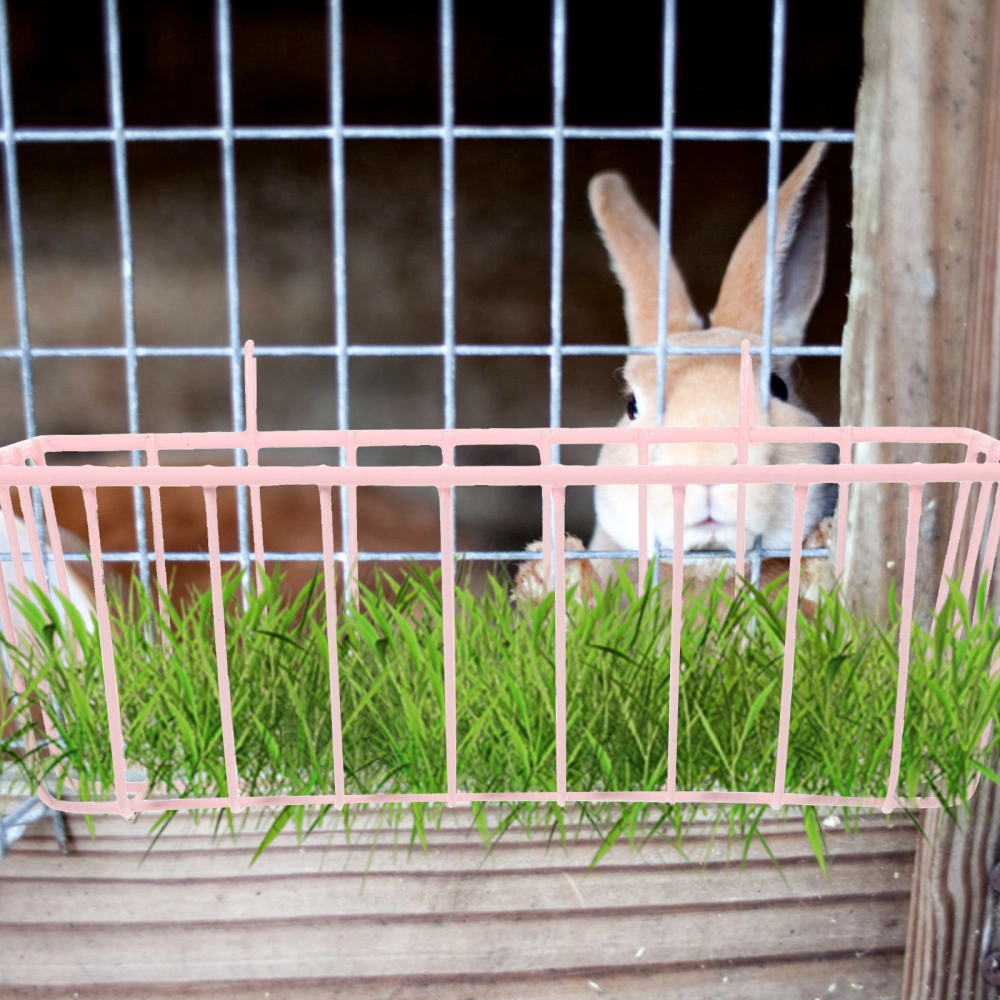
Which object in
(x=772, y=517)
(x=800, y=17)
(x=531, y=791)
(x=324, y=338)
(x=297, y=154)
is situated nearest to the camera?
(x=531, y=791)

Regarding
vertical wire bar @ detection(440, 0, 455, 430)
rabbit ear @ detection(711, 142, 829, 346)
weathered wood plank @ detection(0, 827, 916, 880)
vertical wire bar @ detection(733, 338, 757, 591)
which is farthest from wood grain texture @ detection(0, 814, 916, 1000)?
rabbit ear @ detection(711, 142, 829, 346)

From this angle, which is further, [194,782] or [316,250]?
[316,250]

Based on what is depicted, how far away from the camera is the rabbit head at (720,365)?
37.4 inches

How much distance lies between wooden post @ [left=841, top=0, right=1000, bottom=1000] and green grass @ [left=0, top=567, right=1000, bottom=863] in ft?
0.53

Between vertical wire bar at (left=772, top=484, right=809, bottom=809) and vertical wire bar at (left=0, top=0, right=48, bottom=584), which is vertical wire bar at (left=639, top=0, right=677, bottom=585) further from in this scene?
vertical wire bar at (left=0, top=0, right=48, bottom=584)

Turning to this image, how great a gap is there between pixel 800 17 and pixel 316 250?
775 mm

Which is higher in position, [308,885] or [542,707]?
[542,707]

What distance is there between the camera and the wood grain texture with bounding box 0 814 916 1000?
29.8 inches

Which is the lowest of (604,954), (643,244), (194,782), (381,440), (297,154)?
(604,954)

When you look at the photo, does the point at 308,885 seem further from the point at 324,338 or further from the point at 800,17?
the point at 800,17

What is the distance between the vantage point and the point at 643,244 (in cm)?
109

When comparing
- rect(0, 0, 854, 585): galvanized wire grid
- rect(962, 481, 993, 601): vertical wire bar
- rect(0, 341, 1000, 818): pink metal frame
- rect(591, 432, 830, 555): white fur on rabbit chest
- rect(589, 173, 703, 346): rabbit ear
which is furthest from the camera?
rect(589, 173, 703, 346): rabbit ear

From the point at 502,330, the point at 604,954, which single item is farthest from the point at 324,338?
the point at 604,954

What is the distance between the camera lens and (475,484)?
1.84 ft
